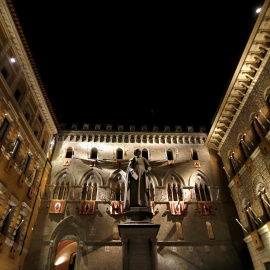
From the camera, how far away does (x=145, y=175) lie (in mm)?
11477

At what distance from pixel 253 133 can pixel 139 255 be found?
48.4 feet

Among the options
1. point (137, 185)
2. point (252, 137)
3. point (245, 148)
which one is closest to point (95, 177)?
point (137, 185)

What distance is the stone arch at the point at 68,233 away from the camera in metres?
20.7

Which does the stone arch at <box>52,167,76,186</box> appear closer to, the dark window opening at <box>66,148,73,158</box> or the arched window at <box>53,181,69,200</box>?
the arched window at <box>53,181,69,200</box>

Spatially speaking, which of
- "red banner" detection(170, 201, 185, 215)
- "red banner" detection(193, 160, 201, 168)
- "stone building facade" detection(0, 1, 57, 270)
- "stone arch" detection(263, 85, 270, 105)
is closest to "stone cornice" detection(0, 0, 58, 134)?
"stone building facade" detection(0, 1, 57, 270)

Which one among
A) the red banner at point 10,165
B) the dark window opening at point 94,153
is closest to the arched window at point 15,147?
the red banner at point 10,165

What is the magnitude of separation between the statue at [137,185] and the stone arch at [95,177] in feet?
43.4

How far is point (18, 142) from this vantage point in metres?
18.5

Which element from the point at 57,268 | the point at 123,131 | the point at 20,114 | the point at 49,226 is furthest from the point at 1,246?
the point at 123,131

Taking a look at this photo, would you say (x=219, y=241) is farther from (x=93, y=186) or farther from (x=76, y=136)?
(x=76, y=136)

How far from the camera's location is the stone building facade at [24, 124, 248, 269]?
2053 centimetres

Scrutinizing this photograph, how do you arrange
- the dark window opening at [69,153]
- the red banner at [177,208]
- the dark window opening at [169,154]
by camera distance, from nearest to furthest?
the red banner at [177,208], the dark window opening at [69,153], the dark window opening at [169,154]

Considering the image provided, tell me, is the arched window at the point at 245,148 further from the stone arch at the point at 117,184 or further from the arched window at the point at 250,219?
the stone arch at the point at 117,184

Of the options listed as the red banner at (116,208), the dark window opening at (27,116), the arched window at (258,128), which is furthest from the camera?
the red banner at (116,208)
